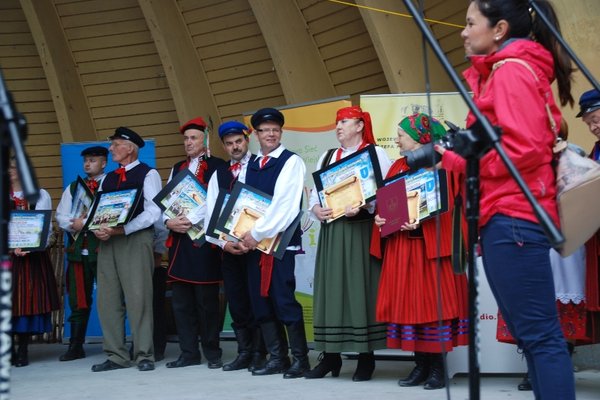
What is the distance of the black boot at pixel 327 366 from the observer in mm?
4457

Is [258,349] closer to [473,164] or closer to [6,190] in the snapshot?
[473,164]

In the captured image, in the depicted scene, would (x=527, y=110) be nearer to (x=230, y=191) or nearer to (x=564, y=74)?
(x=564, y=74)

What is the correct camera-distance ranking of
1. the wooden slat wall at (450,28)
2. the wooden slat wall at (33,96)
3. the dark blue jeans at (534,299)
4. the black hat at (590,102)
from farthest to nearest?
1. the wooden slat wall at (33,96)
2. the wooden slat wall at (450,28)
3. the black hat at (590,102)
4. the dark blue jeans at (534,299)

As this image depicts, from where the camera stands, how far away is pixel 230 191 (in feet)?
15.6

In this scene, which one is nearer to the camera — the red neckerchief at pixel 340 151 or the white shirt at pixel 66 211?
the red neckerchief at pixel 340 151

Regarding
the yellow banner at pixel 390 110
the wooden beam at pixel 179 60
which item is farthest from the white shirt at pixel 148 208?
the wooden beam at pixel 179 60

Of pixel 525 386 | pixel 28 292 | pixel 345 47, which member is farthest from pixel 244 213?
pixel 345 47

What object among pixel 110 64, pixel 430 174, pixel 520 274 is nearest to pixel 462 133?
pixel 520 274

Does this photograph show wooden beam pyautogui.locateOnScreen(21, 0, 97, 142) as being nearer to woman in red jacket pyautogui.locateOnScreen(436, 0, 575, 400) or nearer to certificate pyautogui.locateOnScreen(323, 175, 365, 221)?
certificate pyautogui.locateOnScreen(323, 175, 365, 221)

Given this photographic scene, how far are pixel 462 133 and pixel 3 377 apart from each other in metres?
1.25

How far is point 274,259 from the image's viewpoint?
4.64 meters

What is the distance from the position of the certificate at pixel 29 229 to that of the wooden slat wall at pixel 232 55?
268 cm

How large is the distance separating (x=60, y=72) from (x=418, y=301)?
207 inches

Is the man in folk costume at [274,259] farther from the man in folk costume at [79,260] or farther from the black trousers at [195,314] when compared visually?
the man in folk costume at [79,260]
